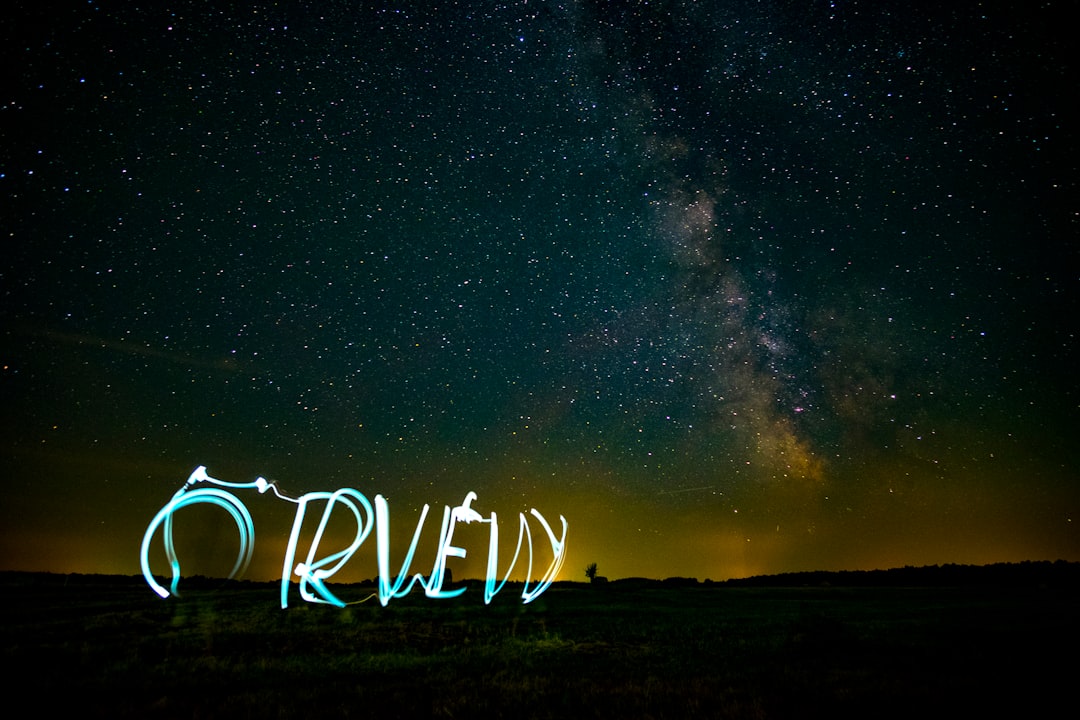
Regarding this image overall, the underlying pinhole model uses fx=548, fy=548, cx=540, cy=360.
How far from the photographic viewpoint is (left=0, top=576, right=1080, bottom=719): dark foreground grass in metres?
7.32

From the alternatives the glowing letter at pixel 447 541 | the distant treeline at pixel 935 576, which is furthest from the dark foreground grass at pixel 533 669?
the distant treeline at pixel 935 576

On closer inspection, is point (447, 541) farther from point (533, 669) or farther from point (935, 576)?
point (935, 576)

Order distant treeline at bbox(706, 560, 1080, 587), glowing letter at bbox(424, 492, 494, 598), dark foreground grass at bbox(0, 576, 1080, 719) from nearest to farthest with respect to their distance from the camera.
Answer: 1. dark foreground grass at bbox(0, 576, 1080, 719)
2. glowing letter at bbox(424, 492, 494, 598)
3. distant treeline at bbox(706, 560, 1080, 587)

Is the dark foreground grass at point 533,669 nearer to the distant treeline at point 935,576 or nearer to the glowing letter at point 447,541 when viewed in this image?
the glowing letter at point 447,541

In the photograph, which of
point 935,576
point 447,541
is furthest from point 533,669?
point 935,576

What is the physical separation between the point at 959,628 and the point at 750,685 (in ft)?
41.3

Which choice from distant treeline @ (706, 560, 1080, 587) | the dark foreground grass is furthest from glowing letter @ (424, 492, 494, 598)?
distant treeline @ (706, 560, 1080, 587)

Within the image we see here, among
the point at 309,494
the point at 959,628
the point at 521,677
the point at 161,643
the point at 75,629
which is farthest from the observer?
the point at 959,628

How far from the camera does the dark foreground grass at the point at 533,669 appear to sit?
732cm

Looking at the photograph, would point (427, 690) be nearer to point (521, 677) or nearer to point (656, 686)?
point (521, 677)

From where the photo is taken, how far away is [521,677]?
30.4 feet

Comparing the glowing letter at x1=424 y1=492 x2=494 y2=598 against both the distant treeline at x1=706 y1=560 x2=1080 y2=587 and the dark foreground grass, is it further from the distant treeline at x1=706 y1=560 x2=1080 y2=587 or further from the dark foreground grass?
the distant treeline at x1=706 y1=560 x2=1080 y2=587

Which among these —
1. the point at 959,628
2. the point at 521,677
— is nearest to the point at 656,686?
the point at 521,677

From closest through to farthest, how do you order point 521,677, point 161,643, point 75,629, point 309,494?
1. point 521,677
2. point 161,643
3. point 309,494
4. point 75,629
